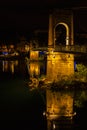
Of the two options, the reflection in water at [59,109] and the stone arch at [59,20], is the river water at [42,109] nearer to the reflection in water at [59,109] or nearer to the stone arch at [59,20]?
the reflection in water at [59,109]

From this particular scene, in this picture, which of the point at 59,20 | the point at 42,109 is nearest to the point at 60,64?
the point at 59,20

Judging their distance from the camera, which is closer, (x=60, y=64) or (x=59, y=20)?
(x=60, y=64)

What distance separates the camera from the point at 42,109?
2980 centimetres

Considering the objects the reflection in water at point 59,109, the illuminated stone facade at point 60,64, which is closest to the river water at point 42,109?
the reflection in water at point 59,109

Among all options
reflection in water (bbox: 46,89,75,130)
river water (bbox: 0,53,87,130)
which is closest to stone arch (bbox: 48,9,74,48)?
river water (bbox: 0,53,87,130)

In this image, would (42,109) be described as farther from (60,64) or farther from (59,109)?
(60,64)

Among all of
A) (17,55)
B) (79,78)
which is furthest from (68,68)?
(17,55)

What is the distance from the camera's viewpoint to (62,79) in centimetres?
3744

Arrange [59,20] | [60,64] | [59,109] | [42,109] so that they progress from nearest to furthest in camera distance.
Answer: [59,109]
[42,109]
[60,64]
[59,20]

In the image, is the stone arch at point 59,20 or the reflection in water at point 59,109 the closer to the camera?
the reflection in water at point 59,109

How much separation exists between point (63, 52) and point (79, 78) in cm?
279

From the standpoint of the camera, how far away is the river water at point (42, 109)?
2509cm

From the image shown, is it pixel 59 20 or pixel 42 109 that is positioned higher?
pixel 59 20

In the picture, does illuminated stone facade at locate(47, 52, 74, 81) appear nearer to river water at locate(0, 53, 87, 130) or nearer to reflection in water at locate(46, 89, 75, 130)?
river water at locate(0, 53, 87, 130)
